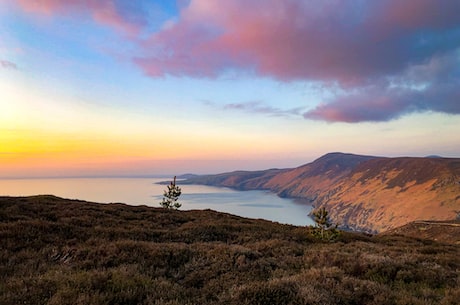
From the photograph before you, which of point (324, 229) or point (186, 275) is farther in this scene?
point (324, 229)

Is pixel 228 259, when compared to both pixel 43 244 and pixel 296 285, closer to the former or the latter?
pixel 296 285

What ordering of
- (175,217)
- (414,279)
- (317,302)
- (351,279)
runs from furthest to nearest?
(175,217) → (414,279) → (351,279) → (317,302)

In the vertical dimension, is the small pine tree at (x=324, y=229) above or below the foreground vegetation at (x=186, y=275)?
below

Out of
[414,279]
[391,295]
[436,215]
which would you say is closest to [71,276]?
[391,295]

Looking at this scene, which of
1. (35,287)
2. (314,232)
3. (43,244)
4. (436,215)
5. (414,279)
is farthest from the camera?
(436,215)

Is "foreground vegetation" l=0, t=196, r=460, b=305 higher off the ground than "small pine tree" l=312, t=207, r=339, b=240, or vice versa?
"foreground vegetation" l=0, t=196, r=460, b=305

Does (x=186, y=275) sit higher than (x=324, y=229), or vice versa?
(x=186, y=275)

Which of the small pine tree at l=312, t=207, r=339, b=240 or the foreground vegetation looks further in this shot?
the small pine tree at l=312, t=207, r=339, b=240

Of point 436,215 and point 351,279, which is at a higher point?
point 351,279

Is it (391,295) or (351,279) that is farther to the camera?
(351,279)

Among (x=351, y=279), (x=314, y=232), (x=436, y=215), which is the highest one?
(x=351, y=279)

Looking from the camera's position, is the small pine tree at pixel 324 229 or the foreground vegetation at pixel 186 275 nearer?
Answer: the foreground vegetation at pixel 186 275

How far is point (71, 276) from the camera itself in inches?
283

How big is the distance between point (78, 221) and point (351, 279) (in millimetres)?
15428
